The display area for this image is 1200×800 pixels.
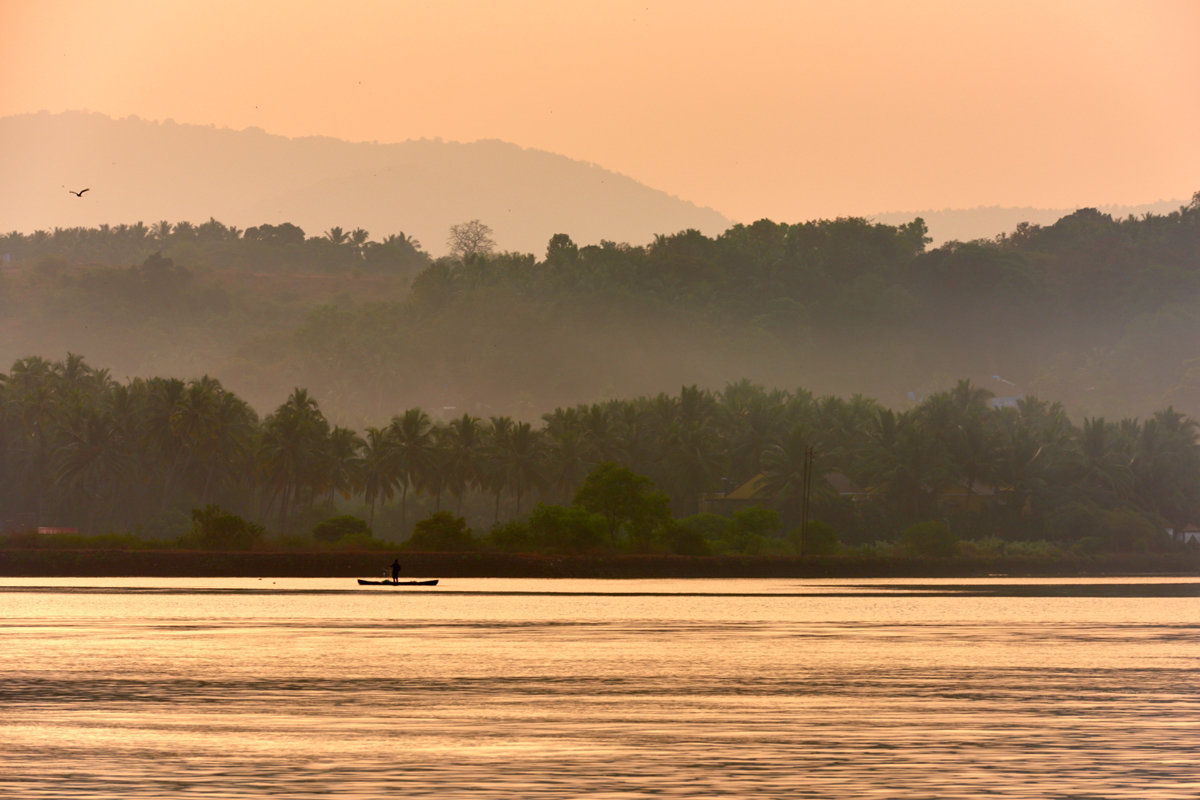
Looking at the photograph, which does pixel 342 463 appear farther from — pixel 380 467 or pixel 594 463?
pixel 594 463

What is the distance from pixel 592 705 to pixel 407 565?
11176 cm

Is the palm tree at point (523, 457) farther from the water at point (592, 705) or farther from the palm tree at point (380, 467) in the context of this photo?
the water at point (592, 705)

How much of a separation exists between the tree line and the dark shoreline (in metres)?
9.41

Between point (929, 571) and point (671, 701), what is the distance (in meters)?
127

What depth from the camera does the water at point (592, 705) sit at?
105 feet

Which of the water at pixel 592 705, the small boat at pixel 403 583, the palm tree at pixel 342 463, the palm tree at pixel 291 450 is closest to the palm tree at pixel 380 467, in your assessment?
the palm tree at pixel 342 463

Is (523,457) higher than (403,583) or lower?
higher

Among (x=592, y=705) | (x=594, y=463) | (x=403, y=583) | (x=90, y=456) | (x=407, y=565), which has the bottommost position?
(x=592, y=705)

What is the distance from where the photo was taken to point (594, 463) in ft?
614

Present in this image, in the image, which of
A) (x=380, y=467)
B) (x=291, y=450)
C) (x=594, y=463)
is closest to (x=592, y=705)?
(x=291, y=450)

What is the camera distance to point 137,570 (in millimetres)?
151875

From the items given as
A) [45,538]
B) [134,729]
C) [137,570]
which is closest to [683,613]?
[134,729]

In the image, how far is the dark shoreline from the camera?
15125 cm

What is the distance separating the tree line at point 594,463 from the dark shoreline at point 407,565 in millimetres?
9414
